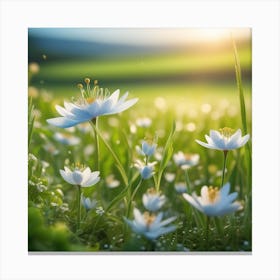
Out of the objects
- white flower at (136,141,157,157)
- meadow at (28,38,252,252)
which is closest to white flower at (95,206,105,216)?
meadow at (28,38,252,252)

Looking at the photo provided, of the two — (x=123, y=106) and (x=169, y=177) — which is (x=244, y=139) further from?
(x=123, y=106)

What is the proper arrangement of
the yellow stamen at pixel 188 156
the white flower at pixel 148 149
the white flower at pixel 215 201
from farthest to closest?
the yellow stamen at pixel 188 156 < the white flower at pixel 148 149 < the white flower at pixel 215 201

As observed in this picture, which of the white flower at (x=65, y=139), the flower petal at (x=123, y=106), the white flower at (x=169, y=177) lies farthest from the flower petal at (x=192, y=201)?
the white flower at (x=65, y=139)

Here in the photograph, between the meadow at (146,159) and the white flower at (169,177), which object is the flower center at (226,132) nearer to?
the meadow at (146,159)
